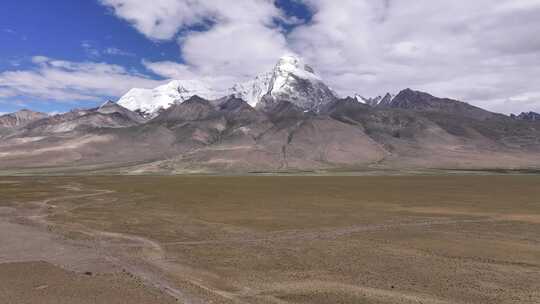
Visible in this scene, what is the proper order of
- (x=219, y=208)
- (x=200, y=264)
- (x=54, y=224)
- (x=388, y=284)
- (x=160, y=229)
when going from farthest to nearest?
(x=219, y=208) → (x=54, y=224) → (x=160, y=229) → (x=200, y=264) → (x=388, y=284)

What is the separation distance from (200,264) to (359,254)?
361 inches

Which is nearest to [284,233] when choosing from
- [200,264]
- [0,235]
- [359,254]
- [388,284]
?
[359,254]

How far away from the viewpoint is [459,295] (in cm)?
1984

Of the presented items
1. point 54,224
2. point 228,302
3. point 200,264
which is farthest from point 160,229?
point 228,302

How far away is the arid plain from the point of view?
66.1 ft

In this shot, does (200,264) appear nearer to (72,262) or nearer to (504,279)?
(72,262)

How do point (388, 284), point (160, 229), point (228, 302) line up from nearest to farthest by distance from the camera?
point (228, 302) < point (388, 284) < point (160, 229)

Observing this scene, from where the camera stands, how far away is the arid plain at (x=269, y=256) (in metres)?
20.1

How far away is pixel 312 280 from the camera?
22297 millimetres

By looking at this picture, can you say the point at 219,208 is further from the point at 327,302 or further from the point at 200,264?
the point at 327,302

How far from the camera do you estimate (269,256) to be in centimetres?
2762

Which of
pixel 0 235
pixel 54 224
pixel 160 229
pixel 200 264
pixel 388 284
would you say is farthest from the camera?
pixel 54 224

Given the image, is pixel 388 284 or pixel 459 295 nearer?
pixel 459 295

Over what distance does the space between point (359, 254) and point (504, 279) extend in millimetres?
7974
